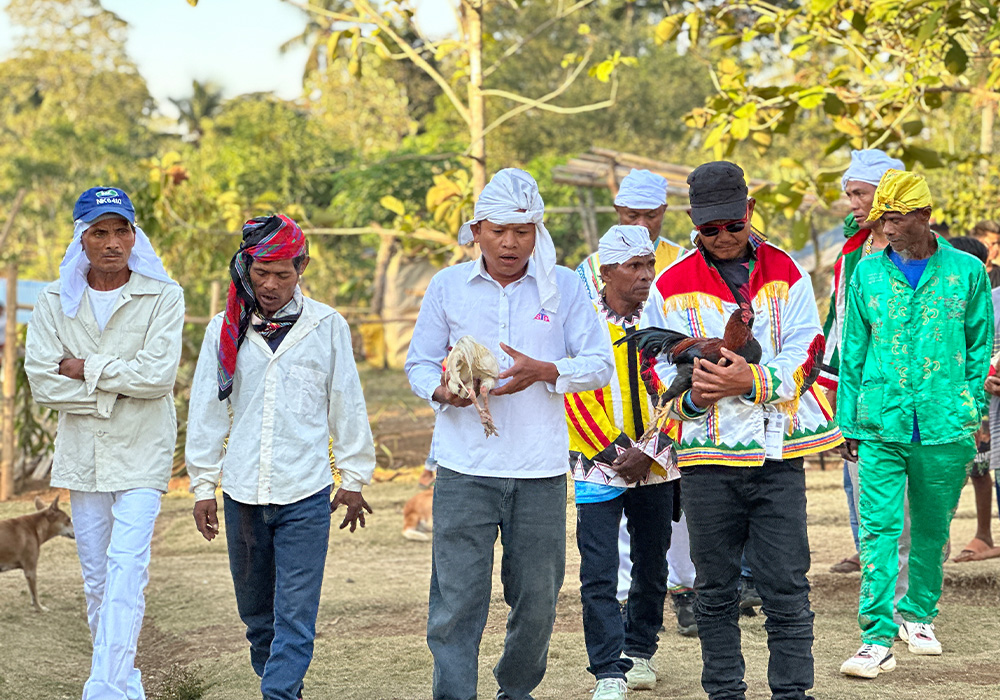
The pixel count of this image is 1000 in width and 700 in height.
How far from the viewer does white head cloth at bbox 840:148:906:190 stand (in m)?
5.88

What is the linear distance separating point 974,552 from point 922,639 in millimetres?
2447

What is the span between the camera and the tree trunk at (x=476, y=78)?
1095 centimetres

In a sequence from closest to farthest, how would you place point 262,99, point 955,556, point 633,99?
point 955,556 < point 633,99 < point 262,99

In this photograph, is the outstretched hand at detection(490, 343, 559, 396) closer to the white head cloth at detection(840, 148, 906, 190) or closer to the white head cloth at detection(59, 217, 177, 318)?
the white head cloth at detection(59, 217, 177, 318)

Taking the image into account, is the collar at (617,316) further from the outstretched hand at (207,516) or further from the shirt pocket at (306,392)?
the outstretched hand at (207,516)

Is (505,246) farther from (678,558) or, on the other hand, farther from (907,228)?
(678,558)

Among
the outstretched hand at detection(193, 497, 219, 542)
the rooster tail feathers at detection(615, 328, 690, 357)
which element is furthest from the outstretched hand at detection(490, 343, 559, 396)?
the outstretched hand at detection(193, 497, 219, 542)

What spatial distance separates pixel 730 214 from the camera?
4258 millimetres

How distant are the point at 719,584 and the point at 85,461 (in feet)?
8.61

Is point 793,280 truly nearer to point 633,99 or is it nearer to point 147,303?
point 147,303

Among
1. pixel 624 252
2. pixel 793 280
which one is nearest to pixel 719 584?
pixel 793 280

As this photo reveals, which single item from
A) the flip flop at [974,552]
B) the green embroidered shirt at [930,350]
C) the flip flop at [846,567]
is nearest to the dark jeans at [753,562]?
the green embroidered shirt at [930,350]

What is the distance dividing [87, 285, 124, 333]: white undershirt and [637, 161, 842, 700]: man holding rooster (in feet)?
7.58

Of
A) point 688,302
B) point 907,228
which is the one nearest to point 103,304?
point 688,302
